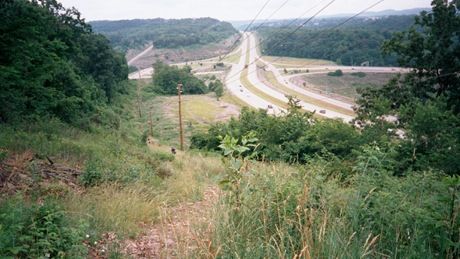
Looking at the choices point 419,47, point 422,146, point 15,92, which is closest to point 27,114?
point 15,92

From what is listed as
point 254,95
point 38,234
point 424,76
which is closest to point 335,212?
point 38,234

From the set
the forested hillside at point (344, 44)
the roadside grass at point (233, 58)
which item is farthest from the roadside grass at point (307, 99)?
the roadside grass at point (233, 58)

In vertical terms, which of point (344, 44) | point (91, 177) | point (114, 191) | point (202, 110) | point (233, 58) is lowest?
point (202, 110)

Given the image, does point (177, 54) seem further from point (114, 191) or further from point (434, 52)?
point (114, 191)

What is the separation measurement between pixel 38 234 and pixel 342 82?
75.4 meters

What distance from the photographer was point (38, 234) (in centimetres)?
326

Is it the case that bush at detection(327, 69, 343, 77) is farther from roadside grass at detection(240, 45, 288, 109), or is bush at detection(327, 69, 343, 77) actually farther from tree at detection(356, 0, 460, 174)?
tree at detection(356, 0, 460, 174)

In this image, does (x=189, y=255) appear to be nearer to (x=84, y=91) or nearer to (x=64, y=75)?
(x=64, y=75)

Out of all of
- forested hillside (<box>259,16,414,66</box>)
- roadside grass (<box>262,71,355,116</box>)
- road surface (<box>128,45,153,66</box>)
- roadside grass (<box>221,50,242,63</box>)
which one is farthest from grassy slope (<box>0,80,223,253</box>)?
road surface (<box>128,45,153,66</box>)

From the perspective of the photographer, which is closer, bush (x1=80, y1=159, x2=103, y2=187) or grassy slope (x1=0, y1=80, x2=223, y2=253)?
grassy slope (x1=0, y1=80, x2=223, y2=253)

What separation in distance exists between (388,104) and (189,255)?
1782 cm

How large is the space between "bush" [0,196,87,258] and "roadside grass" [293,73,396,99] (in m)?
61.9

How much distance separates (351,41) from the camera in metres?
92.4

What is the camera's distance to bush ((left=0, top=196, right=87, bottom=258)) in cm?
308
